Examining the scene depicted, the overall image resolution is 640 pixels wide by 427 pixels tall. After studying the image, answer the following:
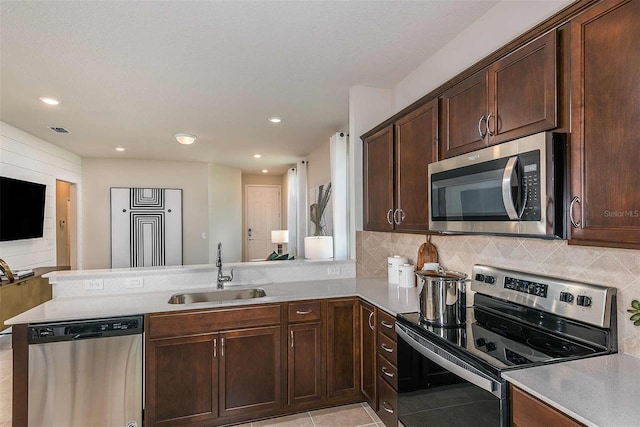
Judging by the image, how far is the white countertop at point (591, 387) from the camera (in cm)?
98

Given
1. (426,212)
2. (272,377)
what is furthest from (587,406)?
(272,377)

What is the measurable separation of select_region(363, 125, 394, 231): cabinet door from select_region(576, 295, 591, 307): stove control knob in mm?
1324

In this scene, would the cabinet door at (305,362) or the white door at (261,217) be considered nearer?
the cabinet door at (305,362)

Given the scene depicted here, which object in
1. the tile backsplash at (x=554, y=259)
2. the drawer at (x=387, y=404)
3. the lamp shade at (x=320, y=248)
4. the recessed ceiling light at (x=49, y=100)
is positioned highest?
the recessed ceiling light at (x=49, y=100)

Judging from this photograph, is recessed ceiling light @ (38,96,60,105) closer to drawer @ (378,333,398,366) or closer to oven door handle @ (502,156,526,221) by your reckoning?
drawer @ (378,333,398,366)

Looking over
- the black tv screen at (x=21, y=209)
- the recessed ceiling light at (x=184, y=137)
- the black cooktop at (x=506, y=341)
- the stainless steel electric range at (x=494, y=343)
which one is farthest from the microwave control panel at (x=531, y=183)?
the black tv screen at (x=21, y=209)

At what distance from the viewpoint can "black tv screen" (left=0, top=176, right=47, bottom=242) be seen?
4000 mm

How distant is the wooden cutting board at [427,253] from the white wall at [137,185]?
17.9 feet

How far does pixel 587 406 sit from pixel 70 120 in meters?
5.18

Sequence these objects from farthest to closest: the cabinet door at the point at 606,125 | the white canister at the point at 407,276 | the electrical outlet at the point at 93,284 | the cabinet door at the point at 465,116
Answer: the white canister at the point at 407,276 < the electrical outlet at the point at 93,284 < the cabinet door at the point at 465,116 < the cabinet door at the point at 606,125

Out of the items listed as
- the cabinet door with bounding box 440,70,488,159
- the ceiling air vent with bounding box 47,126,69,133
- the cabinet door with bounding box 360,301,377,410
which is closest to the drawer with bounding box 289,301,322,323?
the cabinet door with bounding box 360,301,377,410

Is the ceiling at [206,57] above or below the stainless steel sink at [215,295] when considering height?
above

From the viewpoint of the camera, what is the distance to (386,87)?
10.8ft

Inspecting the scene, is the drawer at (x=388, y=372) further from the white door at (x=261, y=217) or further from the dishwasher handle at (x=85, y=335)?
the white door at (x=261, y=217)
